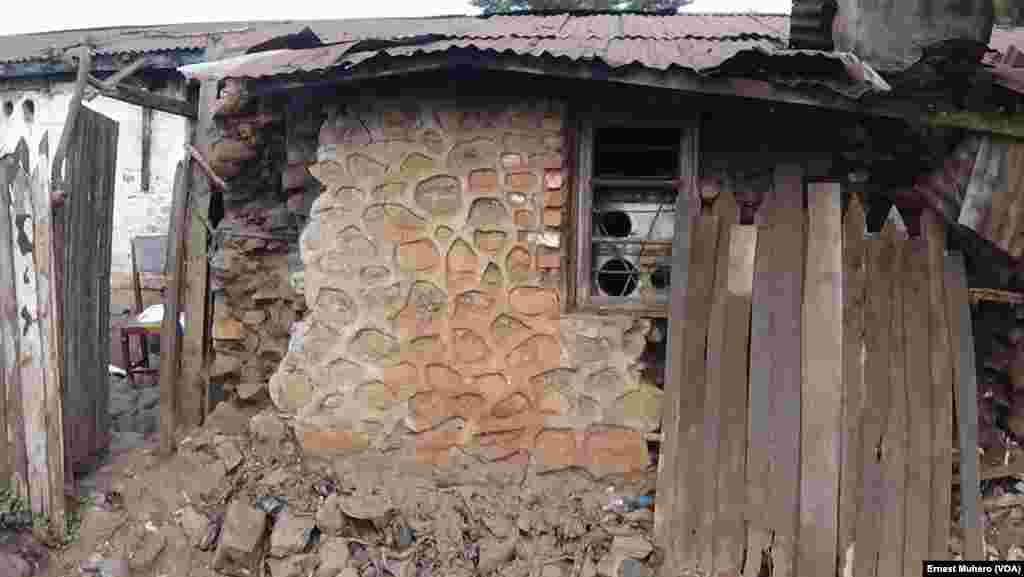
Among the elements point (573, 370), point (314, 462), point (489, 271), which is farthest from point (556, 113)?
point (314, 462)

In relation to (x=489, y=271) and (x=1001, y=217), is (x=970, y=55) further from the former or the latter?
(x=489, y=271)

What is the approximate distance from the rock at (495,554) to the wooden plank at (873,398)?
1.76m

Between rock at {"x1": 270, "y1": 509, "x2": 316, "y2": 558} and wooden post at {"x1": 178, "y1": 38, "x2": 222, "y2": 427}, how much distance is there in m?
1.39

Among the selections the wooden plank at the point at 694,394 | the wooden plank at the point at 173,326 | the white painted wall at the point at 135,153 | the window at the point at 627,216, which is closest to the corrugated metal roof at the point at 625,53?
the window at the point at 627,216

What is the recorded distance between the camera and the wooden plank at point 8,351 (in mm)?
4742

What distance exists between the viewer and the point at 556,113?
470 centimetres

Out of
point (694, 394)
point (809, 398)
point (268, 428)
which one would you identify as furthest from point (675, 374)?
point (268, 428)

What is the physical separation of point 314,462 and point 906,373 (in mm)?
3428

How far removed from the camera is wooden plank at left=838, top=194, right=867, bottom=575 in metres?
4.14

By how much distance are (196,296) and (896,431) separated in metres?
4.48

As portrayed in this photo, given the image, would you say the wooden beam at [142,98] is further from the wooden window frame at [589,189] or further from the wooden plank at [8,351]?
the wooden window frame at [589,189]

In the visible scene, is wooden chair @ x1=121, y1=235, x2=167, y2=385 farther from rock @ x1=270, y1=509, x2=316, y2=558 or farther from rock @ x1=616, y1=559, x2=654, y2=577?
rock @ x1=616, y1=559, x2=654, y2=577

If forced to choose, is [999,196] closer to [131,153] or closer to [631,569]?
[631,569]

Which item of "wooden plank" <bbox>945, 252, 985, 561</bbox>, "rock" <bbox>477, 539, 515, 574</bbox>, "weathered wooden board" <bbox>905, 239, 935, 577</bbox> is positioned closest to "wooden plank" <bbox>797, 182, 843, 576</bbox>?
"weathered wooden board" <bbox>905, 239, 935, 577</bbox>
